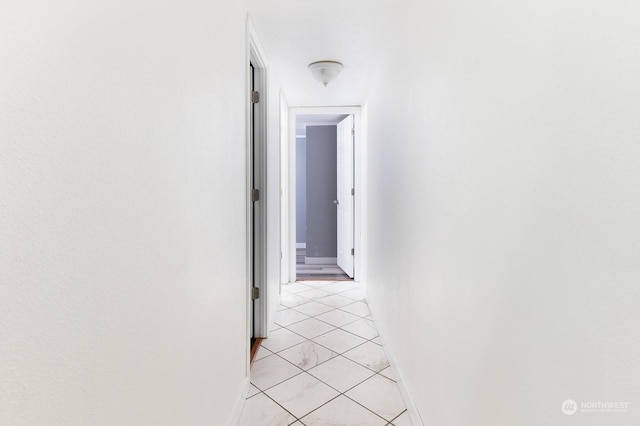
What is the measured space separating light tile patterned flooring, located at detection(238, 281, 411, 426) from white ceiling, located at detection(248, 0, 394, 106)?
7.42 ft

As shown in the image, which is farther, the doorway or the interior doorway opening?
the interior doorway opening

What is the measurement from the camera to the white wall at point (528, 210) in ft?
1.88

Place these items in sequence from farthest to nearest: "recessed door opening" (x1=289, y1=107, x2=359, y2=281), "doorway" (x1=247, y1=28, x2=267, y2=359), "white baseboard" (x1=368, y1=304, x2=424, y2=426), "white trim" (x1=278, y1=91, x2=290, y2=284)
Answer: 1. "recessed door opening" (x1=289, y1=107, x2=359, y2=281)
2. "white trim" (x1=278, y1=91, x2=290, y2=284)
3. "doorway" (x1=247, y1=28, x2=267, y2=359)
4. "white baseboard" (x1=368, y1=304, x2=424, y2=426)

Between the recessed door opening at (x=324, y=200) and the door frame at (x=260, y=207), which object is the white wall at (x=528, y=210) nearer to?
the door frame at (x=260, y=207)

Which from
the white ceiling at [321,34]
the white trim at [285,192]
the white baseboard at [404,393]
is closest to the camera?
the white baseboard at [404,393]

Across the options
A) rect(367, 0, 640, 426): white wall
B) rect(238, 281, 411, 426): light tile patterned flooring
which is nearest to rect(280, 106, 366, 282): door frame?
rect(238, 281, 411, 426): light tile patterned flooring

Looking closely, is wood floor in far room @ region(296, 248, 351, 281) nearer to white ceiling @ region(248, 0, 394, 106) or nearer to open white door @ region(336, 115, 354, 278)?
open white door @ region(336, 115, 354, 278)

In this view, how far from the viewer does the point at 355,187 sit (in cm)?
464

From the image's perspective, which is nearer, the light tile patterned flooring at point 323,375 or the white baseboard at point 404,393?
the white baseboard at point 404,393

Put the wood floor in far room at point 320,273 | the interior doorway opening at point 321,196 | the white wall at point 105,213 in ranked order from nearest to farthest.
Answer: the white wall at point 105,213 < the wood floor in far room at point 320,273 < the interior doorway opening at point 321,196

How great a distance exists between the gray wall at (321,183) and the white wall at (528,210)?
4.27 metres

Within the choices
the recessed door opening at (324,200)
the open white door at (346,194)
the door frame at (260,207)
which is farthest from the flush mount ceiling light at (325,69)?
the recessed door opening at (324,200)

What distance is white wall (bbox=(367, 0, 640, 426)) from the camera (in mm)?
574

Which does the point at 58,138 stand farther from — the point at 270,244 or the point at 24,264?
the point at 270,244
